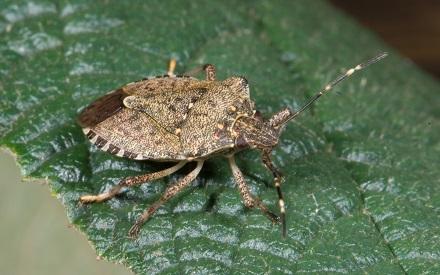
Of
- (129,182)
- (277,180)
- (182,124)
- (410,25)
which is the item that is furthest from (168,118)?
(410,25)

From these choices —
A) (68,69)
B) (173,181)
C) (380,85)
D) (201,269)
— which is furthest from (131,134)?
(380,85)

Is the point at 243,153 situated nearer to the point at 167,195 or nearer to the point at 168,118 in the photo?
the point at 168,118

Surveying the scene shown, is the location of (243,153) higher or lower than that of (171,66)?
lower

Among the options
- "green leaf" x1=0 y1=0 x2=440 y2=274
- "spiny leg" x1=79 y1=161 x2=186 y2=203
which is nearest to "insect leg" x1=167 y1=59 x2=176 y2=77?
"green leaf" x1=0 y1=0 x2=440 y2=274

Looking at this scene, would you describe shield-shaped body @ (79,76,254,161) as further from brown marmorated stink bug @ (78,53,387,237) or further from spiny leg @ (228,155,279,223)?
spiny leg @ (228,155,279,223)

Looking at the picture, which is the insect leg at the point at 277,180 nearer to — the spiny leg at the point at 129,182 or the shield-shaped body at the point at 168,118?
the shield-shaped body at the point at 168,118

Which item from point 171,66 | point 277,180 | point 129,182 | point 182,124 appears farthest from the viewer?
point 171,66

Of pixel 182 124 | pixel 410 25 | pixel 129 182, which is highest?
pixel 182 124
